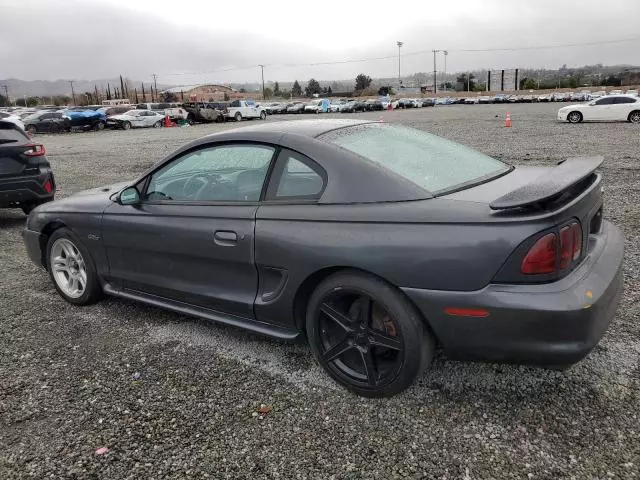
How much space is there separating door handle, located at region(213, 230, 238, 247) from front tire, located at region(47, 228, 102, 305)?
145 cm

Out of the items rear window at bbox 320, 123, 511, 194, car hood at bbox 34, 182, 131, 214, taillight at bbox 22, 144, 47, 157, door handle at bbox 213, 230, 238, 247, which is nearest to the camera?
rear window at bbox 320, 123, 511, 194

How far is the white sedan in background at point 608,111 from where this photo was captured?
67.8ft

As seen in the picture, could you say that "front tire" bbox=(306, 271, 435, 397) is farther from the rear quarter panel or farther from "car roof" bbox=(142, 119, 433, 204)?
"car roof" bbox=(142, 119, 433, 204)

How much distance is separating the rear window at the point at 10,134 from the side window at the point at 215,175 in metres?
4.33

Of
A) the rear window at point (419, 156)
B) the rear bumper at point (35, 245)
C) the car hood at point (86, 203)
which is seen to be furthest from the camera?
the rear bumper at point (35, 245)

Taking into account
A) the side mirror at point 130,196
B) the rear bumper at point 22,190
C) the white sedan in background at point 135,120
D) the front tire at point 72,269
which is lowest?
the front tire at point 72,269

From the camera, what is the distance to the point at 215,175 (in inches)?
137

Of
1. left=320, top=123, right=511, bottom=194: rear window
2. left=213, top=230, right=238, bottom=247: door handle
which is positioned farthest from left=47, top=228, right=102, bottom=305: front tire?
left=320, top=123, right=511, bottom=194: rear window

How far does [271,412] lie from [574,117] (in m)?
23.1

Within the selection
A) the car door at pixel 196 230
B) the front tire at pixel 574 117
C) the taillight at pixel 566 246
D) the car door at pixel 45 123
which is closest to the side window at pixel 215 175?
the car door at pixel 196 230

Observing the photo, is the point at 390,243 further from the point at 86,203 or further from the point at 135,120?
the point at 135,120

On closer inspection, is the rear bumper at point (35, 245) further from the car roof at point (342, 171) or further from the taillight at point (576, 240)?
the taillight at point (576, 240)

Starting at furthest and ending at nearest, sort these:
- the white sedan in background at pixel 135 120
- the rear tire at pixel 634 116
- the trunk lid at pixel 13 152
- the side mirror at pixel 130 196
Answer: the white sedan in background at pixel 135 120
the rear tire at pixel 634 116
the trunk lid at pixel 13 152
the side mirror at pixel 130 196

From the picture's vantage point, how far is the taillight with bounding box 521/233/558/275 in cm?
230
